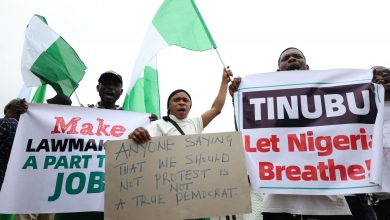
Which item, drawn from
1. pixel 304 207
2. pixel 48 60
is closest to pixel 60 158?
pixel 48 60

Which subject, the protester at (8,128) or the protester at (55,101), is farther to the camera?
the protester at (55,101)

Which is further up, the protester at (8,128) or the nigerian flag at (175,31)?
the nigerian flag at (175,31)

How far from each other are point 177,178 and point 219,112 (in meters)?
0.97

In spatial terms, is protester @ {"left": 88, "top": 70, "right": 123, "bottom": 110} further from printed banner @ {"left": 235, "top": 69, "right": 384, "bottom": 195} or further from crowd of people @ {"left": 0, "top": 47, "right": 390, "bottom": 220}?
printed banner @ {"left": 235, "top": 69, "right": 384, "bottom": 195}

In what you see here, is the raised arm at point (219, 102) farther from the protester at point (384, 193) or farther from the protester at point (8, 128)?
the protester at point (8, 128)

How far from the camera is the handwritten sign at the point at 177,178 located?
2.19 m

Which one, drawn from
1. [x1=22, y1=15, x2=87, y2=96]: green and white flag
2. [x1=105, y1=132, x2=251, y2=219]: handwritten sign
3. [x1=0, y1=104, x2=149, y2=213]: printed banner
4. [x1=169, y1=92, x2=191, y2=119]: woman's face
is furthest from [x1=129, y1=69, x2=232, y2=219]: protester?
[x1=22, y1=15, x2=87, y2=96]: green and white flag

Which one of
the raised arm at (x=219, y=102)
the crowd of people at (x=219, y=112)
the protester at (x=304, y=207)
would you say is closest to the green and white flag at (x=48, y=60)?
the crowd of people at (x=219, y=112)

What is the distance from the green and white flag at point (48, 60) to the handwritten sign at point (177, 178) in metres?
2.02

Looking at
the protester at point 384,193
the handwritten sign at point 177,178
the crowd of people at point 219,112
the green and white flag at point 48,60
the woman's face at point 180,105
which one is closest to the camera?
the handwritten sign at point 177,178

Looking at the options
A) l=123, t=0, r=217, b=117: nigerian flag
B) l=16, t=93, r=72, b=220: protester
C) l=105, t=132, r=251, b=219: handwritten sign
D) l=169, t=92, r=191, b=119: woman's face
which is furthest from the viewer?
l=16, t=93, r=72, b=220: protester

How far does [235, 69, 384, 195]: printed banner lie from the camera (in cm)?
237

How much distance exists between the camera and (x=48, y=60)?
3.97 metres

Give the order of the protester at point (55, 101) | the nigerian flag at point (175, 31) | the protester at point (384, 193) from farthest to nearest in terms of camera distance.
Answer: the protester at point (55, 101) → the nigerian flag at point (175, 31) → the protester at point (384, 193)
